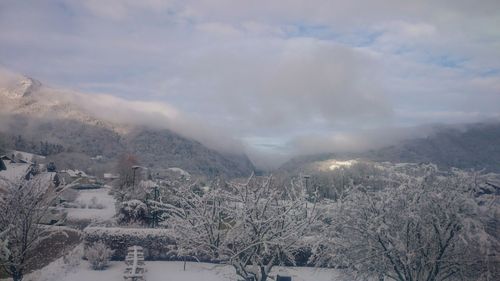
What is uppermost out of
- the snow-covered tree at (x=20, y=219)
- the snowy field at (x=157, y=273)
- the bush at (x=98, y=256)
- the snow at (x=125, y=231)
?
the snow-covered tree at (x=20, y=219)

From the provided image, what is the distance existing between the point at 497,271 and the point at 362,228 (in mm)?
5220

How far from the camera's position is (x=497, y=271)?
1354 cm

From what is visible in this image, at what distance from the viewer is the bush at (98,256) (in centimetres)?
2161

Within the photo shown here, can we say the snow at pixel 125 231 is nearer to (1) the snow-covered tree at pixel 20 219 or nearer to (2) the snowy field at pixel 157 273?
(2) the snowy field at pixel 157 273

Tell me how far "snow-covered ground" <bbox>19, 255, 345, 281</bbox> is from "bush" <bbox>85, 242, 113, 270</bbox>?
36 centimetres

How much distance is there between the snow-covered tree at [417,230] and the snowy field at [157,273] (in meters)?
5.38

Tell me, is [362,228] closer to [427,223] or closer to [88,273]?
[427,223]

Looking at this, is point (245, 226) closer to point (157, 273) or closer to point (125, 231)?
point (157, 273)

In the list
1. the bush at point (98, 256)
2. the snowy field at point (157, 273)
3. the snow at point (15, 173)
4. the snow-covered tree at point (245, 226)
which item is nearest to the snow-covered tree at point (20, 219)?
the snow at point (15, 173)

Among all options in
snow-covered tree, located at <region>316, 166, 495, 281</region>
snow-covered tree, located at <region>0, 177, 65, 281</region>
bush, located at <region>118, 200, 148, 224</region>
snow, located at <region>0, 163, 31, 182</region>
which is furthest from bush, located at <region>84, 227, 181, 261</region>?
snow-covered tree, located at <region>316, 166, 495, 281</region>

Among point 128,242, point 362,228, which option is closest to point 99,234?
point 128,242

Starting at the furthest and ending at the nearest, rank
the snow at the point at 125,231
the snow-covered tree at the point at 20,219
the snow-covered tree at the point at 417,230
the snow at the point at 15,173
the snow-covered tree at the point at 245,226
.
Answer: the snow at the point at 125,231, the snow at the point at 15,173, the snow-covered tree at the point at 20,219, the snow-covered tree at the point at 245,226, the snow-covered tree at the point at 417,230

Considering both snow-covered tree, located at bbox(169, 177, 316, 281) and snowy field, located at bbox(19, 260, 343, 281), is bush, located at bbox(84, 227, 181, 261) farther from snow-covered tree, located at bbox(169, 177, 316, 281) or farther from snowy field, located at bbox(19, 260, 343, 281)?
snow-covered tree, located at bbox(169, 177, 316, 281)

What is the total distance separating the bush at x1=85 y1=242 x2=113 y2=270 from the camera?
21.6 m
